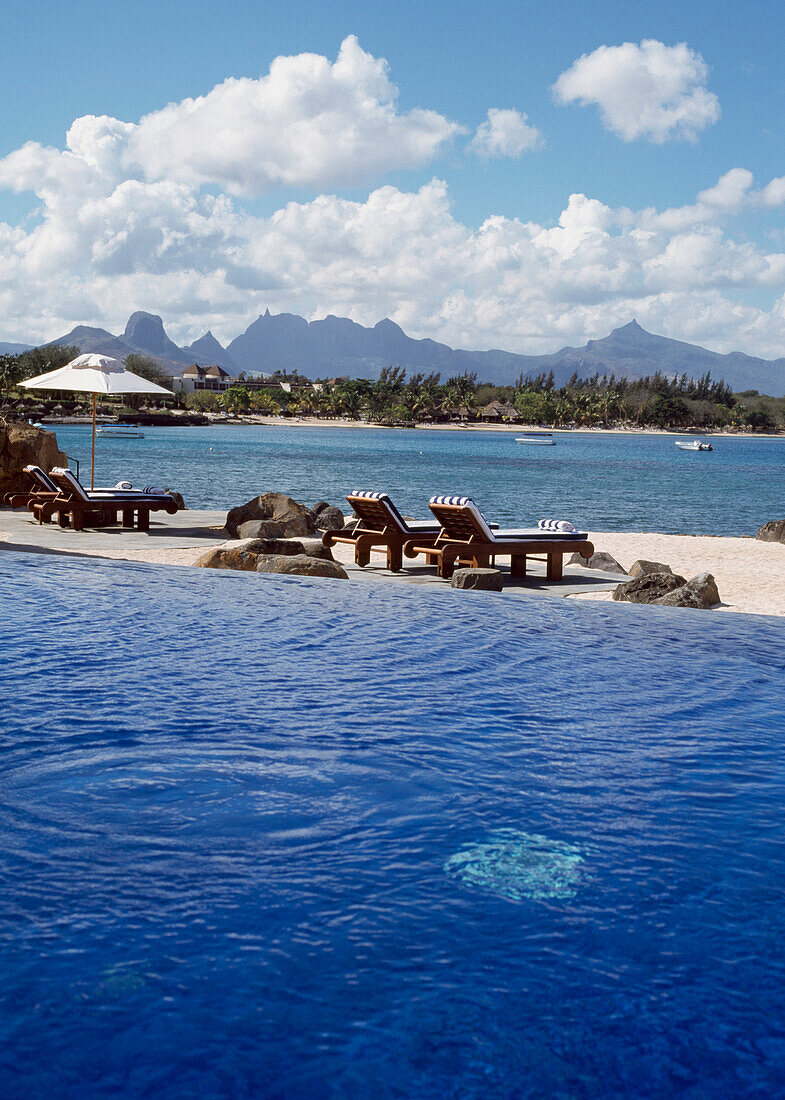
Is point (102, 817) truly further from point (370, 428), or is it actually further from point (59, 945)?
point (370, 428)

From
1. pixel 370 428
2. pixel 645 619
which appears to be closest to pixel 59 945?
pixel 645 619

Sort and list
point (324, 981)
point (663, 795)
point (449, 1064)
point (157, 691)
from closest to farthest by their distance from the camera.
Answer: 1. point (449, 1064)
2. point (324, 981)
3. point (663, 795)
4. point (157, 691)

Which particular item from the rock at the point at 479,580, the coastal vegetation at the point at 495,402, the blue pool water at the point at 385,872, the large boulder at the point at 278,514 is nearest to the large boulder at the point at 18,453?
the large boulder at the point at 278,514

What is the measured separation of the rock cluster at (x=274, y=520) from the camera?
14180mm

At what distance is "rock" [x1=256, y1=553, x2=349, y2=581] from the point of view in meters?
10.4

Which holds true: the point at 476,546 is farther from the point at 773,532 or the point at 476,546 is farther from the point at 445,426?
the point at 445,426

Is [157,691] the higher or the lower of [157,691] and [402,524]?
the lower

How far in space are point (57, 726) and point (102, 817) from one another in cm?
121

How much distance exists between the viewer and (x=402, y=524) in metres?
11.2

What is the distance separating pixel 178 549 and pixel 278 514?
2.99 meters

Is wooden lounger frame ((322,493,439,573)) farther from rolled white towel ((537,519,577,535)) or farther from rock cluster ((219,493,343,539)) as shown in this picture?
rock cluster ((219,493,343,539))

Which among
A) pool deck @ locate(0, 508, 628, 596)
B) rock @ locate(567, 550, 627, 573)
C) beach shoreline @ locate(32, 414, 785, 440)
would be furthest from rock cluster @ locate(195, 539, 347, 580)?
beach shoreline @ locate(32, 414, 785, 440)

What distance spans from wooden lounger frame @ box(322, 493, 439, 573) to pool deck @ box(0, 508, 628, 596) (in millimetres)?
178

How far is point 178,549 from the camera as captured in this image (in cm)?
1260
